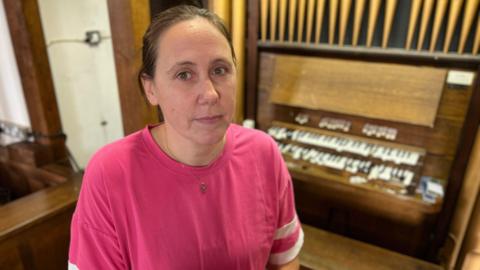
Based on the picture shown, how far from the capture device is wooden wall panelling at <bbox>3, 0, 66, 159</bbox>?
2.05 m

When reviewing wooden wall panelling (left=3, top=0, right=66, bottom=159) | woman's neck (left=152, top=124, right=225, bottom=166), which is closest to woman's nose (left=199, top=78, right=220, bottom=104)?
woman's neck (left=152, top=124, right=225, bottom=166)

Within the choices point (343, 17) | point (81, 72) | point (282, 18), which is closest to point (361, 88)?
point (343, 17)

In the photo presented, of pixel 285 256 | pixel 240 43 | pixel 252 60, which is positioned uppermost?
pixel 240 43

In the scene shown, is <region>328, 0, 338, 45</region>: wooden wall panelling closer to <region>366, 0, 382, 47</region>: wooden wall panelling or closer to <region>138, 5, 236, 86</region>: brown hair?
<region>366, 0, 382, 47</region>: wooden wall panelling

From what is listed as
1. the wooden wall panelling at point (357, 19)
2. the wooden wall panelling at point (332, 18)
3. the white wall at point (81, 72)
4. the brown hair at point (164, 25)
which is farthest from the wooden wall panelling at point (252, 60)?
the brown hair at point (164, 25)

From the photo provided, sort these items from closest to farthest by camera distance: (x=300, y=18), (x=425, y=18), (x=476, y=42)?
(x=476, y=42)
(x=425, y=18)
(x=300, y=18)

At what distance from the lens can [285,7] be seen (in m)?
2.33

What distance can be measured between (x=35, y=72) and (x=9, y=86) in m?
0.37

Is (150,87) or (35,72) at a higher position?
(150,87)

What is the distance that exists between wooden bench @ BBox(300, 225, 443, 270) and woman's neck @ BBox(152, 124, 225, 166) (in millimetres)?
1119

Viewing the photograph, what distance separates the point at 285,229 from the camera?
4.16ft

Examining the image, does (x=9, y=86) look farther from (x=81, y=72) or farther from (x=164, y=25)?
(x=164, y=25)

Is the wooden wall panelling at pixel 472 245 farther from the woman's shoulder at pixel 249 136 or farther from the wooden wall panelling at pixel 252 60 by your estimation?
the wooden wall panelling at pixel 252 60

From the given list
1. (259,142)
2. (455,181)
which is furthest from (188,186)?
(455,181)
